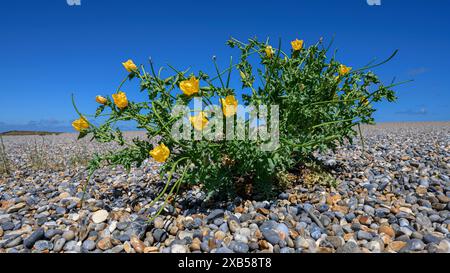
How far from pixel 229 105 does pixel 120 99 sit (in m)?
0.78

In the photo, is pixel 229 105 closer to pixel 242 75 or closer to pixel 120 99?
pixel 242 75

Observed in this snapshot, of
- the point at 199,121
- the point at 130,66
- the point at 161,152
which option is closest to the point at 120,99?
the point at 130,66

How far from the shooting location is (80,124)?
2.47 meters

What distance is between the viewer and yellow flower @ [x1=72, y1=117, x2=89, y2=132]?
2453 mm

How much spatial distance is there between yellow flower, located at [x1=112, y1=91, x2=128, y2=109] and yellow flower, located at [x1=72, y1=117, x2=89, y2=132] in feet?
0.88

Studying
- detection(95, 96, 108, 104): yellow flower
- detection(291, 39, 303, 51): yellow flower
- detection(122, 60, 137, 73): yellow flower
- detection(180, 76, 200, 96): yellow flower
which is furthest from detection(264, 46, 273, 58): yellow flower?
detection(95, 96, 108, 104): yellow flower

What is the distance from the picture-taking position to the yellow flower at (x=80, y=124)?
2.45 metres

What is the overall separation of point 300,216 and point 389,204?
747mm

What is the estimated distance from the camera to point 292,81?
2.50 meters

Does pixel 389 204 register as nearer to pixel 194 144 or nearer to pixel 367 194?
pixel 367 194

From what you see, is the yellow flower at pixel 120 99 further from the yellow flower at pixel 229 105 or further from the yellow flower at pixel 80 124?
the yellow flower at pixel 229 105

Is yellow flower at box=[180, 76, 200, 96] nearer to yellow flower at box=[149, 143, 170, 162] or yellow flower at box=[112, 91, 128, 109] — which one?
yellow flower at box=[149, 143, 170, 162]
